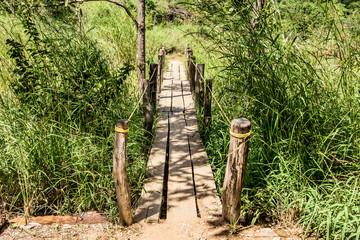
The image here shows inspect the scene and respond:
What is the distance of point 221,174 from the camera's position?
3.43 metres

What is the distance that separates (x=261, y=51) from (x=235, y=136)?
44.6 inches

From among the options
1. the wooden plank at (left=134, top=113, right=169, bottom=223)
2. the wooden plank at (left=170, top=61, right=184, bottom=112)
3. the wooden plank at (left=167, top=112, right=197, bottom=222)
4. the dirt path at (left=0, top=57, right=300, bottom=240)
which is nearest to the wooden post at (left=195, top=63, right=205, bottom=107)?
the wooden plank at (left=170, top=61, right=184, bottom=112)

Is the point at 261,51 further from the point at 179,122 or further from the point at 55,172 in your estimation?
the point at 55,172

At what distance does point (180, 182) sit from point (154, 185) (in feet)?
0.93

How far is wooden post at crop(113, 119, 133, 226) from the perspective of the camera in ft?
7.67

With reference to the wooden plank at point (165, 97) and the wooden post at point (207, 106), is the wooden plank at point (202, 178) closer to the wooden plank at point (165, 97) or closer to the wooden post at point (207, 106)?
the wooden post at point (207, 106)

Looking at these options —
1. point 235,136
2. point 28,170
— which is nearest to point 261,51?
point 235,136

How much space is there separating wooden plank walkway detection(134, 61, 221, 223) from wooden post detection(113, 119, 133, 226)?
0.55 ft

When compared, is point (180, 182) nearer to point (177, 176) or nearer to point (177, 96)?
point (177, 176)

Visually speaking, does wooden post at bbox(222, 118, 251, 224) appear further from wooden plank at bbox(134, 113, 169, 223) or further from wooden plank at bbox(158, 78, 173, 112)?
wooden plank at bbox(158, 78, 173, 112)

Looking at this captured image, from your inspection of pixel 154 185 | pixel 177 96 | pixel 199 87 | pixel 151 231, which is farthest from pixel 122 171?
pixel 177 96

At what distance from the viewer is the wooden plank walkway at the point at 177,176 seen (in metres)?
2.72

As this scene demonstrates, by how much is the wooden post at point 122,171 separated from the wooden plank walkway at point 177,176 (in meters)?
0.17

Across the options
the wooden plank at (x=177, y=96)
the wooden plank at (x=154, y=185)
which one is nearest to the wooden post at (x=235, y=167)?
the wooden plank at (x=154, y=185)
